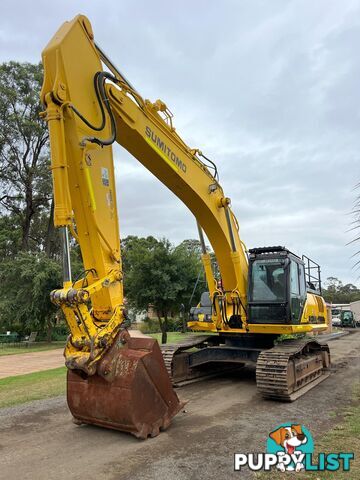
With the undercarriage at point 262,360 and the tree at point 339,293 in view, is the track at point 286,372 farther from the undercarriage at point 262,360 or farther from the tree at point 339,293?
the tree at point 339,293

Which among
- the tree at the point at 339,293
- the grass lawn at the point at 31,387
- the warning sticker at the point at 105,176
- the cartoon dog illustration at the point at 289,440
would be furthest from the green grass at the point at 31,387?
the tree at the point at 339,293

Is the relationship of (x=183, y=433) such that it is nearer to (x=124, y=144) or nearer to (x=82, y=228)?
(x=82, y=228)

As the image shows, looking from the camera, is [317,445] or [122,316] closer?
[317,445]

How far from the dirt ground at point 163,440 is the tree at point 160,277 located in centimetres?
1156

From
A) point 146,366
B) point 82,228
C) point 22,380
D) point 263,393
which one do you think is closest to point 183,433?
point 146,366

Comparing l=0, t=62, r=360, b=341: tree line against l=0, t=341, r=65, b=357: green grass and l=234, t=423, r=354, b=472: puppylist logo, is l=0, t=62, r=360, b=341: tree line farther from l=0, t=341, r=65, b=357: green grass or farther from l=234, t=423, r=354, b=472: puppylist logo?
l=234, t=423, r=354, b=472: puppylist logo

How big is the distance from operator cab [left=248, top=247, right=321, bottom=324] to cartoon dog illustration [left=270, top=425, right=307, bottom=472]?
3.00 meters

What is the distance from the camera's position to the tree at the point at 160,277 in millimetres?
19812

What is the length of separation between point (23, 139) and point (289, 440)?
31104mm

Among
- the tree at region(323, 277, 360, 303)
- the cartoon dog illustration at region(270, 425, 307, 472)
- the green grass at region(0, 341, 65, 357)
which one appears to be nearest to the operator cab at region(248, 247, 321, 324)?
the cartoon dog illustration at region(270, 425, 307, 472)

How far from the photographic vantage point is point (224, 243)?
30.3 ft

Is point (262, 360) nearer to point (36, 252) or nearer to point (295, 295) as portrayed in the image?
point (295, 295)

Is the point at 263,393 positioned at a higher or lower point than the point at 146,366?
lower

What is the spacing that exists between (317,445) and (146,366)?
2.18m
